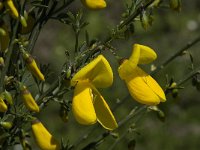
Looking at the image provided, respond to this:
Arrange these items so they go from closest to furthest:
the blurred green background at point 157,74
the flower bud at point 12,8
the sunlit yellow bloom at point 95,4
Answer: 1. the flower bud at point 12,8
2. the sunlit yellow bloom at point 95,4
3. the blurred green background at point 157,74

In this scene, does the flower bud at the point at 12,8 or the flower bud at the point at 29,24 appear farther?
the flower bud at the point at 29,24

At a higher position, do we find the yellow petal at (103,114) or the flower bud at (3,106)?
the flower bud at (3,106)

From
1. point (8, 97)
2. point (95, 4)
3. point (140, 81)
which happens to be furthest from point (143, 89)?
point (8, 97)

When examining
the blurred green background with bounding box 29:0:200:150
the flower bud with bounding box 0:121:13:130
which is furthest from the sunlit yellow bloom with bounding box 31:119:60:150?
the blurred green background with bounding box 29:0:200:150

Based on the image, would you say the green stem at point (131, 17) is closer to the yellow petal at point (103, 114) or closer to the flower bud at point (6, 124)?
the yellow petal at point (103, 114)

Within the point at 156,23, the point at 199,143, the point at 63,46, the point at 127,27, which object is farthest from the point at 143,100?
the point at 156,23

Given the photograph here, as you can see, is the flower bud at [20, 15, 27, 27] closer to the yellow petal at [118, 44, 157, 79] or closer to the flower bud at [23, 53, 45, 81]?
the flower bud at [23, 53, 45, 81]

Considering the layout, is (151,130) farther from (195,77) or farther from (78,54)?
(78,54)

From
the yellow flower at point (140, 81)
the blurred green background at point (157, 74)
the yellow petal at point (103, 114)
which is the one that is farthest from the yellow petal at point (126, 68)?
the blurred green background at point (157, 74)
